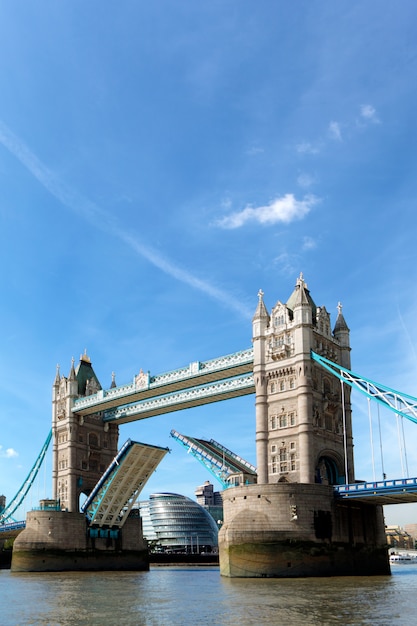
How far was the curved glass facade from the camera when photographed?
13088cm

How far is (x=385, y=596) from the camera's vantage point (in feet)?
118

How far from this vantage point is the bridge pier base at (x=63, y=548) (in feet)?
235

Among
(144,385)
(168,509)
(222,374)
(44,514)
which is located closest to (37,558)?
(44,514)

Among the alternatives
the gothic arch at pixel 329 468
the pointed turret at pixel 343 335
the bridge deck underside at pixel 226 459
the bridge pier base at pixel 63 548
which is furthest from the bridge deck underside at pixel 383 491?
the bridge pier base at pixel 63 548

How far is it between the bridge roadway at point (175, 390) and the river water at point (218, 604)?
76.7 feet

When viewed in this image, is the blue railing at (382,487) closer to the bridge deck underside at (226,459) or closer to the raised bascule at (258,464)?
the raised bascule at (258,464)

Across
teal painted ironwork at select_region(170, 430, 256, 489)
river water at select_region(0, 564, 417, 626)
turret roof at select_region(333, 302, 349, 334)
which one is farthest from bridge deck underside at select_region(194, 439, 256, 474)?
river water at select_region(0, 564, 417, 626)

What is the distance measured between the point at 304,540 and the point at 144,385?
27559 mm

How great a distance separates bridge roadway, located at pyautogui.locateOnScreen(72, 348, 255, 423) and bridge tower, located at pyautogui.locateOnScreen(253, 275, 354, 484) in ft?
11.0

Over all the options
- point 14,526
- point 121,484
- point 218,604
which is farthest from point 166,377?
point 218,604

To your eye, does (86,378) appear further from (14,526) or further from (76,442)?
(14,526)

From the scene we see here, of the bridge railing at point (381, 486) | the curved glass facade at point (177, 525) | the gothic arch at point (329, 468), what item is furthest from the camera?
the curved glass facade at point (177, 525)

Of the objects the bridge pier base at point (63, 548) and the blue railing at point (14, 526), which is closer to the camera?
the bridge pier base at point (63, 548)

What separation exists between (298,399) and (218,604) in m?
28.5
